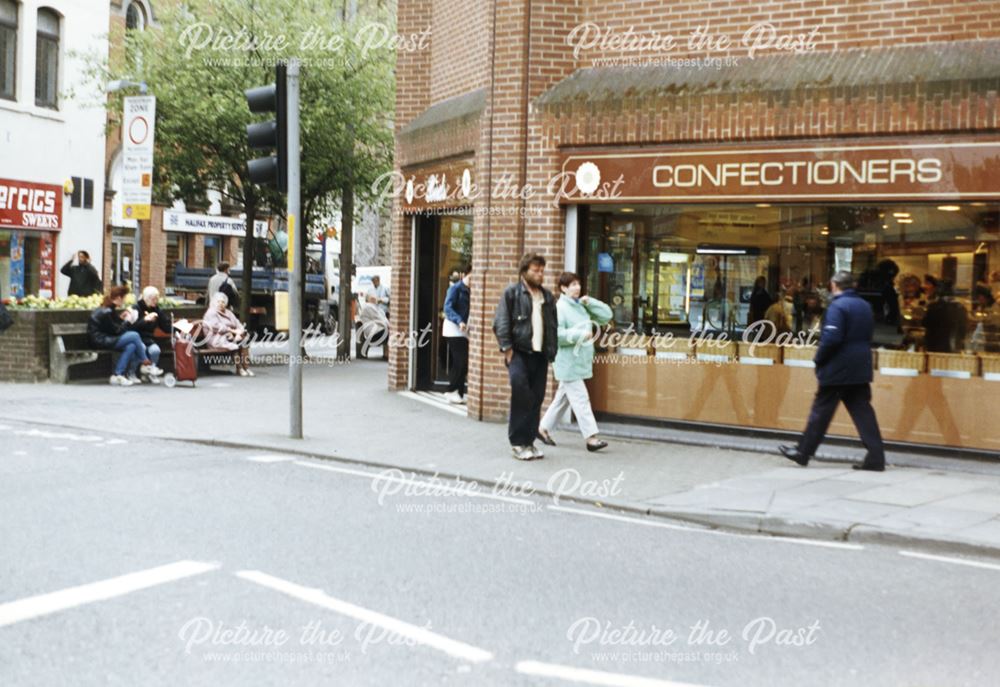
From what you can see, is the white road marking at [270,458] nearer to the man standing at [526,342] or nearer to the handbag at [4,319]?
the man standing at [526,342]

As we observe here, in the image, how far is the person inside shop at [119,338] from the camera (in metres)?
16.7

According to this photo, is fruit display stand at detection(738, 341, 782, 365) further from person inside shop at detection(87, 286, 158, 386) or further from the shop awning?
person inside shop at detection(87, 286, 158, 386)

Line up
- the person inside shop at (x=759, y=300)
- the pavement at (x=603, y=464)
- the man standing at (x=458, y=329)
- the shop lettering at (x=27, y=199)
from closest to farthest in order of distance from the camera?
the pavement at (x=603, y=464) < the person inside shop at (x=759, y=300) < the man standing at (x=458, y=329) < the shop lettering at (x=27, y=199)

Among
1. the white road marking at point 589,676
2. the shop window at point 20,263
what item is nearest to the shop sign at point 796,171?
the white road marking at point 589,676

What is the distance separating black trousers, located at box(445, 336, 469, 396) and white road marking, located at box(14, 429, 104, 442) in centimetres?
525

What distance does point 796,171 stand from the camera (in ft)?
38.0

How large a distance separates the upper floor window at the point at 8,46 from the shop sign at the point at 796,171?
17.5 m

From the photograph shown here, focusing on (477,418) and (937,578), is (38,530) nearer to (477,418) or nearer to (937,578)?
(937,578)

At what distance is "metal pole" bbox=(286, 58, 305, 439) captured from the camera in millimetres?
11281

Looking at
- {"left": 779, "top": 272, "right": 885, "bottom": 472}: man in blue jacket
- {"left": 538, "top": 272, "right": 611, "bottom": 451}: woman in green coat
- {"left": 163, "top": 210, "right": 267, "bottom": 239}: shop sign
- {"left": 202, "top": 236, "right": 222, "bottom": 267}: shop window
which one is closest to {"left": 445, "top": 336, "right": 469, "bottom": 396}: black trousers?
{"left": 538, "top": 272, "right": 611, "bottom": 451}: woman in green coat

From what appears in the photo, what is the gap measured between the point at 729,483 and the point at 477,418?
14.9ft

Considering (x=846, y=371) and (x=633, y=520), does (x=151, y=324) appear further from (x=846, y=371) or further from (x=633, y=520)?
(x=633, y=520)

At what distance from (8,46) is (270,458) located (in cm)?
1900

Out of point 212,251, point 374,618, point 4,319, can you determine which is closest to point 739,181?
point 374,618
